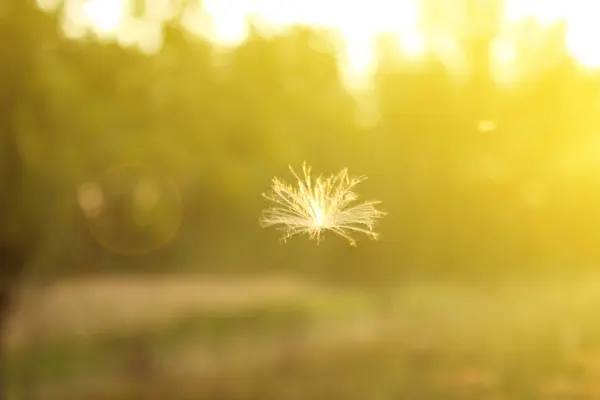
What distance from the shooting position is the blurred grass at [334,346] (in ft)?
18.8

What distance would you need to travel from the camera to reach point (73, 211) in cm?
661

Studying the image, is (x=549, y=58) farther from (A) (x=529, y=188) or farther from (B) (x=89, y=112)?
(B) (x=89, y=112)

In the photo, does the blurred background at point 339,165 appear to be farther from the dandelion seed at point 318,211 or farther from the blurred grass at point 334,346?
the dandelion seed at point 318,211

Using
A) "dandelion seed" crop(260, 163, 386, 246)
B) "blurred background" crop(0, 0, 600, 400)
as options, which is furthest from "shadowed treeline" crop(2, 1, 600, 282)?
"dandelion seed" crop(260, 163, 386, 246)

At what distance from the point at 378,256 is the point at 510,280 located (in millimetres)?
1117

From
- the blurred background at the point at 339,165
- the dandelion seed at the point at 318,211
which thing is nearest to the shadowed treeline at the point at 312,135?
the blurred background at the point at 339,165

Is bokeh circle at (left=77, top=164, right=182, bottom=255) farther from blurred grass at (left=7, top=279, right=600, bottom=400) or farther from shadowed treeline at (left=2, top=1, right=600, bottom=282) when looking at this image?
blurred grass at (left=7, top=279, right=600, bottom=400)

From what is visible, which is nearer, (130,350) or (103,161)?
(103,161)

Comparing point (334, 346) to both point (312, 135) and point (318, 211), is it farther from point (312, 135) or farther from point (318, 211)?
point (318, 211)

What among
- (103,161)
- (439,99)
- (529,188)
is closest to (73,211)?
(103,161)

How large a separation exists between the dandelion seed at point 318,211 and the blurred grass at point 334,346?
3.02m

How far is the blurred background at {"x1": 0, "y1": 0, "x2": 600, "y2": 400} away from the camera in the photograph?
220 inches

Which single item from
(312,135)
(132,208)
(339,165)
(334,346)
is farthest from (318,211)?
(334,346)

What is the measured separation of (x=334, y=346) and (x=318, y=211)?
522 centimetres
